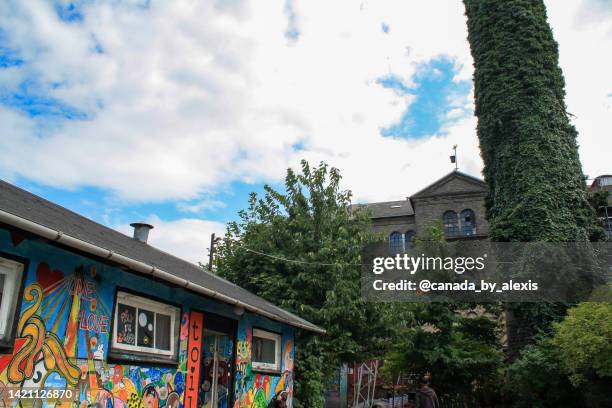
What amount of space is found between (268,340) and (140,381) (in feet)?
16.1

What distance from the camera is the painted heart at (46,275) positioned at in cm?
547

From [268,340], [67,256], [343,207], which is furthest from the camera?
[343,207]

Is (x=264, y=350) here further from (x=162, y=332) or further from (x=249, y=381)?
(x=162, y=332)

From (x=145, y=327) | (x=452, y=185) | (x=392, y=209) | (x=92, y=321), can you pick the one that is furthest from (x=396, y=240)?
(x=92, y=321)

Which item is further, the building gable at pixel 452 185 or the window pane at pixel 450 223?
the building gable at pixel 452 185

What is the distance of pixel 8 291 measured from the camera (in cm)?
514

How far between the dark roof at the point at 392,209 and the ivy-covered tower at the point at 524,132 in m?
18.8

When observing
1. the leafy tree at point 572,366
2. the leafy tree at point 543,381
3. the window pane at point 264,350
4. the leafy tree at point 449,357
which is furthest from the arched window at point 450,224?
the window pane at point 264,350

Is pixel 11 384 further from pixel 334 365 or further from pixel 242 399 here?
pixel 334 365

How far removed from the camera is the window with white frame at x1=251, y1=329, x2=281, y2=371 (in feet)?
34.9

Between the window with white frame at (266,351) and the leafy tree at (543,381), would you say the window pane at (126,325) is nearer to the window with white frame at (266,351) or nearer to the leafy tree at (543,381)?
the window with white frame at (266,351)

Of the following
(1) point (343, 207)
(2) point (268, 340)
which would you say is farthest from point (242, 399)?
(1) point (343, 207)

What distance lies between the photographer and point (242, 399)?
31.9ft

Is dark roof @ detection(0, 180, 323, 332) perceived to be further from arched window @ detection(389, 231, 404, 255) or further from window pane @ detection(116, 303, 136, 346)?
arched window @ detection(389, 231, 404, 255)
